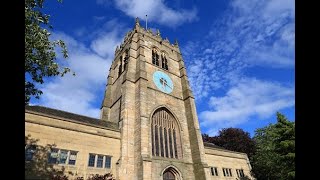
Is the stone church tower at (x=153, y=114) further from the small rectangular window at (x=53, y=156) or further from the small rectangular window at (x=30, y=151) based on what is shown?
the small rectangular window at (x=30, y=151)

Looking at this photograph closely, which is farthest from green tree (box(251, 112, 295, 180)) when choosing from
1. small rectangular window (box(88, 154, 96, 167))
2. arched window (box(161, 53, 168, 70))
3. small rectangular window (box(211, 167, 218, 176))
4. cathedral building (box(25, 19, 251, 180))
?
small rectangular window (box(88, 154, 96, 167))

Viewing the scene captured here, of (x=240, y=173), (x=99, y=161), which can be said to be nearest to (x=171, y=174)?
(x=99, y=161)

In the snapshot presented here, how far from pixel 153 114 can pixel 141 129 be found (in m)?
4.32

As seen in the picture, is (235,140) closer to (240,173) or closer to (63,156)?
(240,173)

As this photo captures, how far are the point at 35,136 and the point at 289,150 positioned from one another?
991 inches

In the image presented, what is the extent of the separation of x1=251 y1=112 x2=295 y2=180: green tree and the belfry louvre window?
11349 millimetres

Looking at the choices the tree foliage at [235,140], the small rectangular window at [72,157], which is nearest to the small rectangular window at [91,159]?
the small rectangular window at [72,157]

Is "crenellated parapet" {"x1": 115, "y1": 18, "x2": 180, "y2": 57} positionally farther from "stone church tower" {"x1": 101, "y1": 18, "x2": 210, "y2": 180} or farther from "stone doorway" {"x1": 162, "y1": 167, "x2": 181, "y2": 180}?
"stone doorway" {"x1": 162, "y1": 167, "x2": 181, "y2": 180}

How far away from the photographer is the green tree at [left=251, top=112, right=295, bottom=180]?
23938 mm

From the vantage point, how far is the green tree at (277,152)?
2394 centimetres

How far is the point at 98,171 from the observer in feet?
69.1
